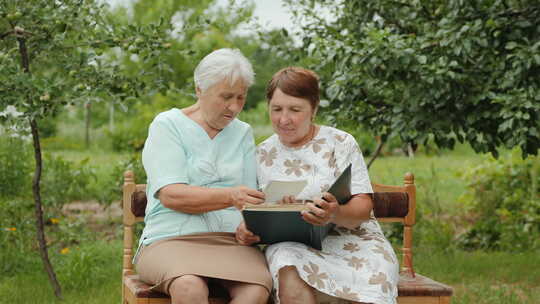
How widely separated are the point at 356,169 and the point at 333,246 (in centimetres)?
35

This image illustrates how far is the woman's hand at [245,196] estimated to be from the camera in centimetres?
283

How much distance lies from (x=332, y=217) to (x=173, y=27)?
2.22 meters

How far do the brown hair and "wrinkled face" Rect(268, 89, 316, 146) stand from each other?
2cm

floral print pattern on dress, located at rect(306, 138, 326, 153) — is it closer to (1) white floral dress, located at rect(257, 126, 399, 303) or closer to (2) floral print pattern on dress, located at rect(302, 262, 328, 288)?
(1) white floral dress, located at rect(257, 126, 399, 303)

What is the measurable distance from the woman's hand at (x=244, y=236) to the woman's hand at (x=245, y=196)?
0.18 metres

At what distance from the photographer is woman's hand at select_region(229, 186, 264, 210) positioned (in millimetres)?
2830

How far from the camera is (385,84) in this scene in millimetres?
4984

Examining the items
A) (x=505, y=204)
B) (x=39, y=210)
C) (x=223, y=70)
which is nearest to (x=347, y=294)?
(x=223, y=70)

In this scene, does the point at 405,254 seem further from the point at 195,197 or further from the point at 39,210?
the point at 39,210

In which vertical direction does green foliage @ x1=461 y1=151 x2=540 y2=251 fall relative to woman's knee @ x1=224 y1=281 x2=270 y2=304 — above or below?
below

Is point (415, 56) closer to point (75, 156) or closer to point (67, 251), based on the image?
point (67, 251)

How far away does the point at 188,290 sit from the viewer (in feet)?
9.02

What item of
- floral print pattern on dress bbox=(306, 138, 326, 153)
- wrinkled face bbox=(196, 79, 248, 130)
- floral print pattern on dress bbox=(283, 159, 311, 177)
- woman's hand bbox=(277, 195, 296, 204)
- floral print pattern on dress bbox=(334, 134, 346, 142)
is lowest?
woman's hand bbox=(277, 195, 296, 204)

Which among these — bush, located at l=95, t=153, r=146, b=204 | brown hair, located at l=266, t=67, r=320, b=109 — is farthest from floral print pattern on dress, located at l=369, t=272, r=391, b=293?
bush, located at l=95, t=153, r=146, b=204
